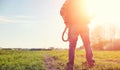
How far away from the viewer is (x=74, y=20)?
5969 mm

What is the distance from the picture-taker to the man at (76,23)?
593 cm

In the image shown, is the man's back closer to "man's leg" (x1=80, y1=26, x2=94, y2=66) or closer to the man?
the man

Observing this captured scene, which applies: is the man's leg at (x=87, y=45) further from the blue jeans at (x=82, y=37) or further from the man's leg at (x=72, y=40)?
the man's leg at (x=72, y=40)

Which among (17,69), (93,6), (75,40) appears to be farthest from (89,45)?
(17,69)

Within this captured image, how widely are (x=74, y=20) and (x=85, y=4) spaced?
1.11ft

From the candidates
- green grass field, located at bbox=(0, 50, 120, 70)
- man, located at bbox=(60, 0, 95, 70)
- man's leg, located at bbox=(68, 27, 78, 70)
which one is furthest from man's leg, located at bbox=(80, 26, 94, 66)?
green grass field, located at bbox=(0, 50, 120, 70)

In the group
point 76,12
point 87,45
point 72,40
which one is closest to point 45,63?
point 72,40

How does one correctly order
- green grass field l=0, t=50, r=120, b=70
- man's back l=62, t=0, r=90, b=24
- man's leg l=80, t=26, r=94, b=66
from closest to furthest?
man's back l=62, t=0, r=90, b=24 < man's leg l=80, t=26, r=94, b=66 < green grass field l=0, t=50, r=120, b=70

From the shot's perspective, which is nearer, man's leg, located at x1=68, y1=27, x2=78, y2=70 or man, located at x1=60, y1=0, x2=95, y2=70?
man, located at x1=60, y1=0, x2=95, y2=70

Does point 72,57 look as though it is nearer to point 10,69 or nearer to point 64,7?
point 64,7

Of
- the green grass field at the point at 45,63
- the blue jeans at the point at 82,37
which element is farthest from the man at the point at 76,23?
the green grass field at the point at 45,63

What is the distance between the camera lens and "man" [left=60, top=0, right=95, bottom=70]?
593 centimetres

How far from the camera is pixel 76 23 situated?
235 inches

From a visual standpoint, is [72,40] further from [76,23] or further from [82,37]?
[76,23]
